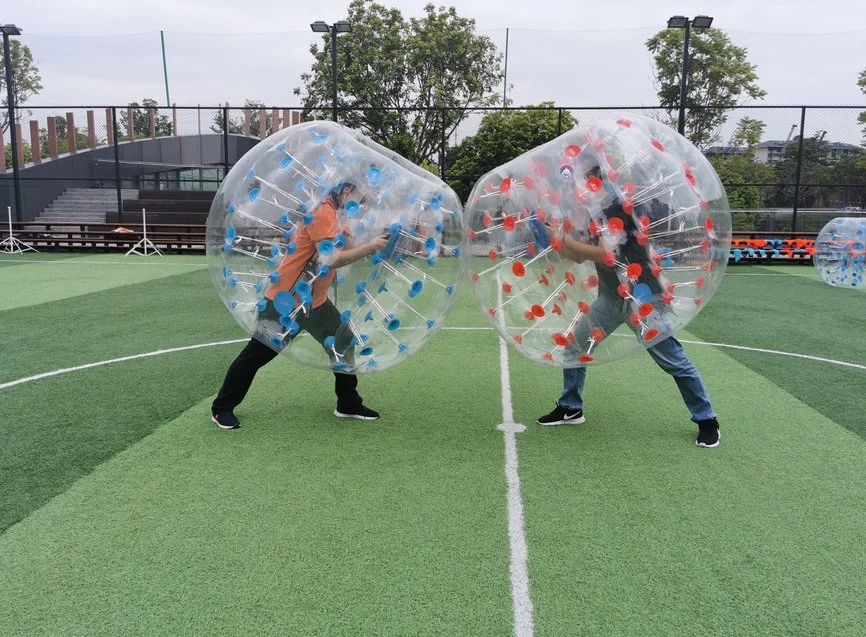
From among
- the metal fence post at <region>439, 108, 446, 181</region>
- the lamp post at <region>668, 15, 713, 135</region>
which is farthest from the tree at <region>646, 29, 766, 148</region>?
the metal fence post at <region>439, 108, 446, 181</region>

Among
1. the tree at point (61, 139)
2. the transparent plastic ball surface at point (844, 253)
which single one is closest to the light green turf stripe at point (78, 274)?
the tree at point (61, 139)

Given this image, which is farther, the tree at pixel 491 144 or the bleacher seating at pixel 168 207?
the bleacher seating at pixel 168 207

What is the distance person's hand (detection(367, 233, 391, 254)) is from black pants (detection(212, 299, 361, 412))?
0.45 metres

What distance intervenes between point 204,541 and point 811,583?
8.94ft

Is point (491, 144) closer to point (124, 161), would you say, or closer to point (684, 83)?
point (684, 83)

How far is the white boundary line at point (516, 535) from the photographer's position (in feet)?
8.65

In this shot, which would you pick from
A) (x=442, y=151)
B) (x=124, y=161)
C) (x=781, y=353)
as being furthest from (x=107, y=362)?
(x=124, y=161)

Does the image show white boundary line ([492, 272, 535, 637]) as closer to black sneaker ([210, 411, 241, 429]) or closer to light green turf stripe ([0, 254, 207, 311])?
black sneaker ([210, 411, 241, 429])

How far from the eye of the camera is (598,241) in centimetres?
372

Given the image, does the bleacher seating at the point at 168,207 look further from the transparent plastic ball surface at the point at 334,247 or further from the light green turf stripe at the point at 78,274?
the transparent plastic ball surface at the point at 334,247

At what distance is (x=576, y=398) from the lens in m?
4.88

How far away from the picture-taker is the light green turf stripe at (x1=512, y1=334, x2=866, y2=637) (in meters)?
2.69

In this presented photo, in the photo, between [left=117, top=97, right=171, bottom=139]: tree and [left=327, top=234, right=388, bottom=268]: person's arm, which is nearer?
[left=327, top=234, right=388, bottom=268]: person's arm

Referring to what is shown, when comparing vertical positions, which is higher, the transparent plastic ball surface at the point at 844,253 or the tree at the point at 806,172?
the tree at the point at 806,172
